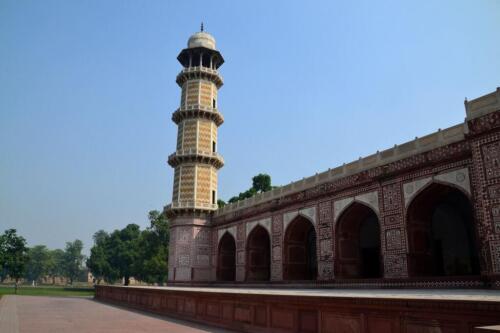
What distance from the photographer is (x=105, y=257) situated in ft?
214

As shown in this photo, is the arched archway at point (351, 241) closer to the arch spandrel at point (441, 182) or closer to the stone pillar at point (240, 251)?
the arch spandrel at point (441, 182)

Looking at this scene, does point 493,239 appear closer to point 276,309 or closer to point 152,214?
point 276,309

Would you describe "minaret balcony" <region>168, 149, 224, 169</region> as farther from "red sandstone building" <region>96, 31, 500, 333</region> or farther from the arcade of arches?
the arcade of arches

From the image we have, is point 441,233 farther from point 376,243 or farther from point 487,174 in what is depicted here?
point 487,174

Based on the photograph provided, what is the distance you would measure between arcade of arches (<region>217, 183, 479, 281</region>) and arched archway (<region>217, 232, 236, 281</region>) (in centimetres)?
347

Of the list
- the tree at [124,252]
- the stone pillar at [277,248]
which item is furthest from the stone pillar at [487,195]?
the tree at [124,252]

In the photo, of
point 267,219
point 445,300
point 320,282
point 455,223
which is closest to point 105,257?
point 267,219

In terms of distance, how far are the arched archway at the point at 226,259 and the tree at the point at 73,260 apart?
10379cm

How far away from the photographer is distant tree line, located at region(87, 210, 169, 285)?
52844 millimetres

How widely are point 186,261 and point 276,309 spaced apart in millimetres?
22423

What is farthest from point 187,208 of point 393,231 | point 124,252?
point 124,252

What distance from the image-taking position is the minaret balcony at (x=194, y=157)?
3136 centimetres

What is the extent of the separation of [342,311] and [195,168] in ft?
82.1

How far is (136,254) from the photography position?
5872 centimetres
